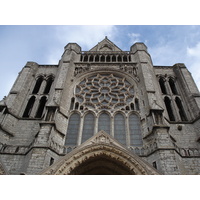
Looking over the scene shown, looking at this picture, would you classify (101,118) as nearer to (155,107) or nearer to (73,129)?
(73,129)

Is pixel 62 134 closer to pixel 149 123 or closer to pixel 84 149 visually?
pixel 84 149

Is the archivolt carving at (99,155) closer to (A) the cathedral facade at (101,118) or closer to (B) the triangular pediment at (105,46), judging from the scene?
(A) the cathedral facade at (101,118)

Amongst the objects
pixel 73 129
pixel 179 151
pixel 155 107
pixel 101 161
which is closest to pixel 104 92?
pixel 73 129

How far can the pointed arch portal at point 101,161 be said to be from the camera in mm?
8500

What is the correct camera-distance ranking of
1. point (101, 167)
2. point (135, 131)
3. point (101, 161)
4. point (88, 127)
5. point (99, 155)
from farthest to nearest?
point (88, 127) < point (135, 131) < point (101, 167) < point (101, 161) < point (99, 155)

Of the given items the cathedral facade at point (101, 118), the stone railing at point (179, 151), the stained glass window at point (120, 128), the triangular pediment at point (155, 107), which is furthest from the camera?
the stained glass window at point (120, 128)

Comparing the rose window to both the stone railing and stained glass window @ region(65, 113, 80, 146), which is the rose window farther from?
the stone railing

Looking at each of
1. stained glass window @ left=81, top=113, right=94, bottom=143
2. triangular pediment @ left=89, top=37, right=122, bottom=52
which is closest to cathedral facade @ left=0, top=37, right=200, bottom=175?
stained glass window @ left=81, top=113, right=94, bottom=143

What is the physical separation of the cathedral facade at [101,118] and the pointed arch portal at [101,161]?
43 mm

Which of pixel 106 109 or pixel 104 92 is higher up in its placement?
pixel 104 92

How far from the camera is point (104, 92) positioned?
49.5ft

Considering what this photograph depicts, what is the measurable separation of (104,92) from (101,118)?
9.20 ft

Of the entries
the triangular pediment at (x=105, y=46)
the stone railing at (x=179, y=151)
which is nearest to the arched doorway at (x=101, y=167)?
the stone railing at (x=179, y=151)

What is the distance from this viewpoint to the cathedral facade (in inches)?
363
